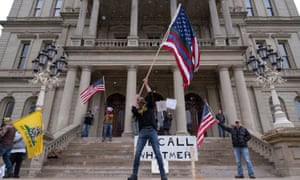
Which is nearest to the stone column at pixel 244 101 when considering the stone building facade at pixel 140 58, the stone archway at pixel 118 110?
the stone building facade at pixel 140 58

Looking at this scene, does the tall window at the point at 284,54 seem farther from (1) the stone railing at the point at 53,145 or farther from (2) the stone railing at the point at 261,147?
(1) the stone railing at the point at 53,145

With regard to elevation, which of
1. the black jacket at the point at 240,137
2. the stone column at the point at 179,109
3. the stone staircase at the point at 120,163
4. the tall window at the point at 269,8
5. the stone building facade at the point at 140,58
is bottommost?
the stone staircase at the point at 120,163

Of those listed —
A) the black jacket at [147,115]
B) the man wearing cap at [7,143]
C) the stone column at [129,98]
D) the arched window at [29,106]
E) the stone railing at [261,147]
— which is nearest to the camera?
the black jacket at [147,115]

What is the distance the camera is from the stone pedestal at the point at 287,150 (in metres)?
6.40

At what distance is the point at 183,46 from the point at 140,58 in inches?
300

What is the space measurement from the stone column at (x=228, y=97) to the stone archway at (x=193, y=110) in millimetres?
3873

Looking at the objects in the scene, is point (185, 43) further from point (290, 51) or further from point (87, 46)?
point (290, 51)

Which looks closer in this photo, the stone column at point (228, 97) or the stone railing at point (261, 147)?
the stone railing at point (261, 147)

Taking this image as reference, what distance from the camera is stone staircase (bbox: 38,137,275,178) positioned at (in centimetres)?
698

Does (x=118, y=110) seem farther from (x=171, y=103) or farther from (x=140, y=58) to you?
(x=171, y=103)

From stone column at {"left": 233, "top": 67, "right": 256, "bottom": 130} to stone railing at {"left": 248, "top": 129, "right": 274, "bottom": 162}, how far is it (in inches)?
91.3

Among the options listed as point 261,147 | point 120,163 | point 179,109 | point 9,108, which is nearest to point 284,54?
point 179,109

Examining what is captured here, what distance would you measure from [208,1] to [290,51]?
9.74m

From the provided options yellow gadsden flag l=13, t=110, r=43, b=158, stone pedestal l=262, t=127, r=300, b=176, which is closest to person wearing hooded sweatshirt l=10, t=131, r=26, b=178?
yellow gadsden flag l=13, t=110, r=43, b=158
